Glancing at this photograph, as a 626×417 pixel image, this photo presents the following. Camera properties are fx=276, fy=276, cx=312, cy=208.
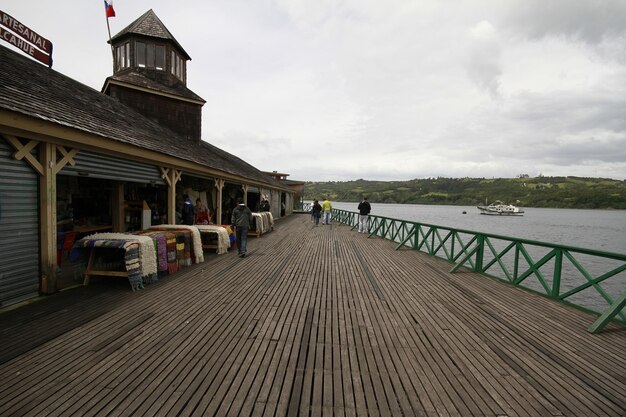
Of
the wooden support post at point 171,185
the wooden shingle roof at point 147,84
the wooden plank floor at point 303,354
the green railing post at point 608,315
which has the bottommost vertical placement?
the wooden plank floor at point 303,354

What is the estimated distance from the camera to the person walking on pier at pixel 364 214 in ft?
47.4

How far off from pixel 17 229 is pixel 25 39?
5032 mm

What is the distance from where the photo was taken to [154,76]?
13.8 metres

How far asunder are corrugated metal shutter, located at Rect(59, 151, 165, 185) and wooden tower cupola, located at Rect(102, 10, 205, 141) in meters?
7.14

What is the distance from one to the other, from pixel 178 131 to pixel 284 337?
43.7 ft

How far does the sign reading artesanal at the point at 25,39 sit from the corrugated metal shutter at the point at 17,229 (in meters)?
3.72

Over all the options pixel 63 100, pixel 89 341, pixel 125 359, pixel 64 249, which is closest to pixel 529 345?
pixel 125 359

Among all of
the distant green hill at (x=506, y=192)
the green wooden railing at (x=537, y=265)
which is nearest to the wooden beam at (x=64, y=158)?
the green wooden railing at (x=537, y=265)

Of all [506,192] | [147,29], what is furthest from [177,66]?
[506,192]

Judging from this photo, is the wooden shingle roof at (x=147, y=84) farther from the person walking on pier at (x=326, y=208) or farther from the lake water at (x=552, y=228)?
the lake water at (x=552, y=228)

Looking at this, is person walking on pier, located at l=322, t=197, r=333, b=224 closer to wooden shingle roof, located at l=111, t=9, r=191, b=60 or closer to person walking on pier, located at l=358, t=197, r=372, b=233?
person walking on pier, located at l=358, t=197, r=372, b=233

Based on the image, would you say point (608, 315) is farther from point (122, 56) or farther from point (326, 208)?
point (122, 56)

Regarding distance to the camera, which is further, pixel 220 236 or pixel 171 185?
pixel 220 236

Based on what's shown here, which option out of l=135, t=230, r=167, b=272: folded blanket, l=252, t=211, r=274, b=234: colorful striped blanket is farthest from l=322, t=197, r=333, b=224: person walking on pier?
l=135, t=230, r=167, b=272: folded blanket
